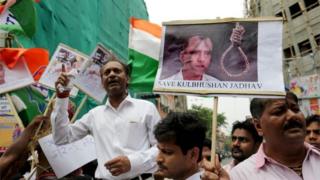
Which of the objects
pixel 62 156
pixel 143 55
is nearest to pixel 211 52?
pixel 62 156

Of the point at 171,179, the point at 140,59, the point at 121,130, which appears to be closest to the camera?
the point at 171,179

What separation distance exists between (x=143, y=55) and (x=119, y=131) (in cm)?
152

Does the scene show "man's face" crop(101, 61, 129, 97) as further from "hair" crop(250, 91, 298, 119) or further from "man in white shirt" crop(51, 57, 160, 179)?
"hair" crop(250, 91, 298, 119)

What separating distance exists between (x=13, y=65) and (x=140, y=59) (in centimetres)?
116

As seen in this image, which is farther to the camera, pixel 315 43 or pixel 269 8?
pixel 269 8

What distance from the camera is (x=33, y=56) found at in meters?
4.07

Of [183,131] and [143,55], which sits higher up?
[143,55]

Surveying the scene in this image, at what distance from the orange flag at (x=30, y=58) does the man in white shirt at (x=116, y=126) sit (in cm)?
103

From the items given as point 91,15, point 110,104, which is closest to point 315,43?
point 91,15

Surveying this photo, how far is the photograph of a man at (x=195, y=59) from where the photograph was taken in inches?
91.1

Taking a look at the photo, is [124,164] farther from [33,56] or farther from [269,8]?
[269,8]

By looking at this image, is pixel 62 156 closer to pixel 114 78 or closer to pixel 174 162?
pixel 114 78

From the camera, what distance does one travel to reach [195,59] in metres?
2.34

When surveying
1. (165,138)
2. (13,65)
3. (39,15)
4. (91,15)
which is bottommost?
(165,138)
